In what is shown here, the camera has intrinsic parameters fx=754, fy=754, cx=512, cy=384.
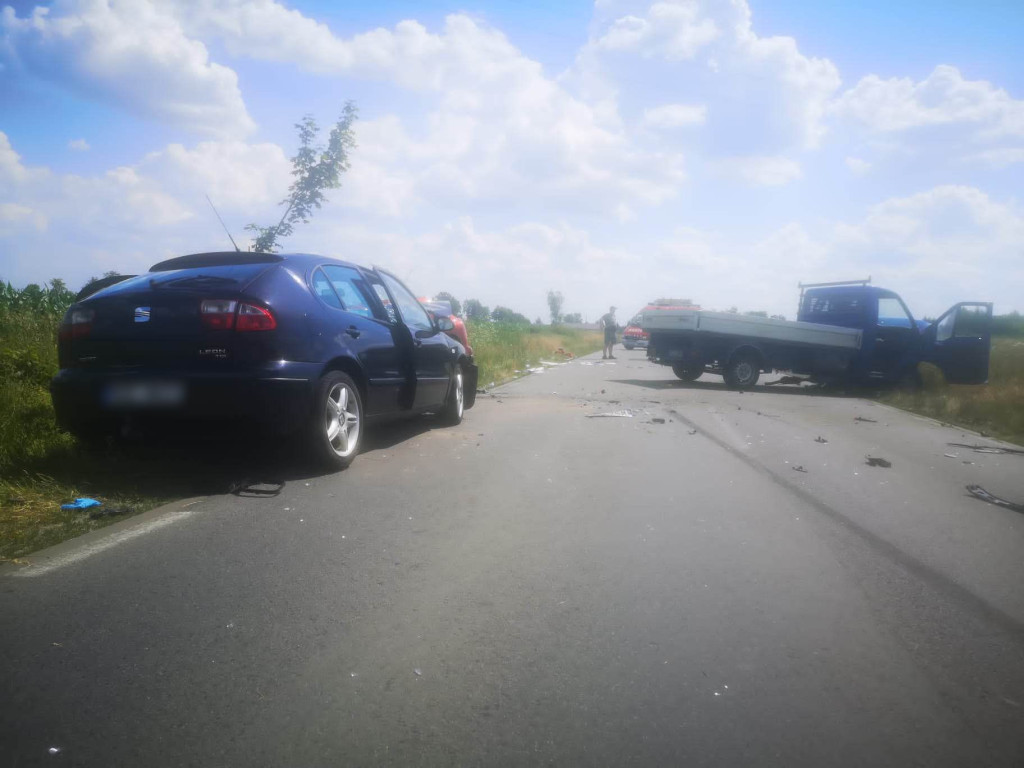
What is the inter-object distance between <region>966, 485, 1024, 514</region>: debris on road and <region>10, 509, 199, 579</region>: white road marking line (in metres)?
5.98

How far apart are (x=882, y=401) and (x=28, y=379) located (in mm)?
15094

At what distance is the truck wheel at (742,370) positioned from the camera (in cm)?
1691

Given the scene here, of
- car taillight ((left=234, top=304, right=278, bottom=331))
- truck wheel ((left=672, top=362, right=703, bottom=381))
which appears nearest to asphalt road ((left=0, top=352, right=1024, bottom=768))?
car taillight ((left=234, top=304, right=278, bottom=331))

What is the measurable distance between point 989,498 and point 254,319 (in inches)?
234

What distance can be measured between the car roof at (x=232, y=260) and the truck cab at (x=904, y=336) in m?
14.3

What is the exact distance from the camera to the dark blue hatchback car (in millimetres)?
5234

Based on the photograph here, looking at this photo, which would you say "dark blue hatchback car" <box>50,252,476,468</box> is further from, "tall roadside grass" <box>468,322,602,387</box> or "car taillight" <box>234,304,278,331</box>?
A: "tall roadside grass" <box>468,322,602,387</box>

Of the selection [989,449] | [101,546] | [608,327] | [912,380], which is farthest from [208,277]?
[608,327]

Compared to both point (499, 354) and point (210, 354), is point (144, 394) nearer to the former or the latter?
point (210, 354)

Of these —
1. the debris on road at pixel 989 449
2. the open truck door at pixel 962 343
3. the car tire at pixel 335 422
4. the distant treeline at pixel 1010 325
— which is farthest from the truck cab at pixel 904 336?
the distant treeline at pixel 1010 325

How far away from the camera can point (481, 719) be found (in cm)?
249

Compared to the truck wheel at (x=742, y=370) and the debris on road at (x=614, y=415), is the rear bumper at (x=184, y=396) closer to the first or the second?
the debris on road at (x=614, y=415)

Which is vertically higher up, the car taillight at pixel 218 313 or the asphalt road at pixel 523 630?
the car taillight at pixel 218 313

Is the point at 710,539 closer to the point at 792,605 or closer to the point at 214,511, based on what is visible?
the point at 792,605
